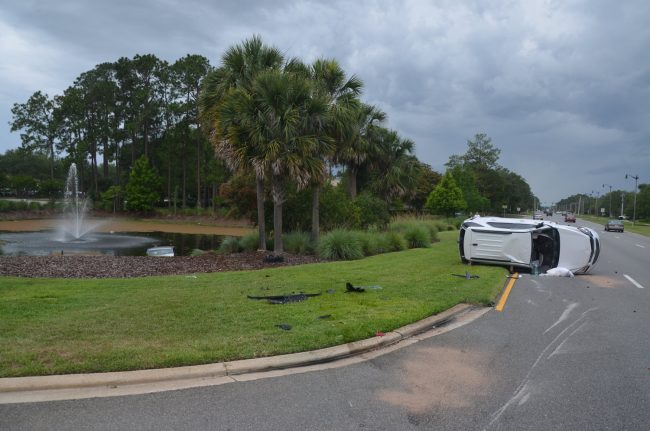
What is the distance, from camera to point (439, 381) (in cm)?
521

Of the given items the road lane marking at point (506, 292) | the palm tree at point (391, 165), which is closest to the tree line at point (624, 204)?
the palm tree at point (391, 165)

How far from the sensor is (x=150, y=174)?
6331cm

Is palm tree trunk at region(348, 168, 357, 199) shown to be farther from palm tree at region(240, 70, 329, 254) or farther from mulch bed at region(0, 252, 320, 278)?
mulch bed at region(0, 252, 320, 278)

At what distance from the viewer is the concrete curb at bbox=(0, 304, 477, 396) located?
467 cm

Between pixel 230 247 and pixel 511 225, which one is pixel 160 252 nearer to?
pixel 230 247

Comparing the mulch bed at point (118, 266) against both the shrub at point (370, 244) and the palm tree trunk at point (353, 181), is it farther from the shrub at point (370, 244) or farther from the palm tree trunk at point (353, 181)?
the palm tree trunk at point (353, 181)

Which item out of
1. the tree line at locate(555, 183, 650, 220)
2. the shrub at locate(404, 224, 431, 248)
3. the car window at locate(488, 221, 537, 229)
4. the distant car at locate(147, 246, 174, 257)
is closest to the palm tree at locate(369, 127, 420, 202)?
the shrub at locate(404, 224, 431, 248)

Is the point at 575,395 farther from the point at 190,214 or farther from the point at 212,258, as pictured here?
the point at 190,214

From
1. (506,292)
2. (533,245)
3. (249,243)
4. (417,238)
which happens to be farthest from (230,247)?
(506,292)

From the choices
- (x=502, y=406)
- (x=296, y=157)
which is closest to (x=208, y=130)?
(x=296, y=157)

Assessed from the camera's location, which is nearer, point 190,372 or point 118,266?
point 190,372

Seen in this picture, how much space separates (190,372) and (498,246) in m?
11.3

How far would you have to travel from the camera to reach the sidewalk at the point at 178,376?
459 centimetres

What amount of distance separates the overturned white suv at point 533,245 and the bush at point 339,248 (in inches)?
185
